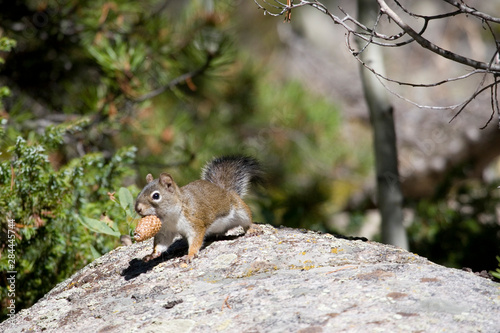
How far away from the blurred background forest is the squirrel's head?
1.36ft

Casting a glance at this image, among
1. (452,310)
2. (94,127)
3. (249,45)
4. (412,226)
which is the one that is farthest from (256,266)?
(249,45)

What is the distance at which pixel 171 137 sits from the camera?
4352mm

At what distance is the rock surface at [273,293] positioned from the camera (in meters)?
1.60

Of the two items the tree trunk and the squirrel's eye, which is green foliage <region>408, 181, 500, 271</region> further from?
the squirrel's eye

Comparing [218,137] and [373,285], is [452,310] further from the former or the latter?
[218,137]

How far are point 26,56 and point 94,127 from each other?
1.02 meters

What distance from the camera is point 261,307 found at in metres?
1.72

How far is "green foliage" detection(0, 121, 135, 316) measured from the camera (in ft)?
8.45

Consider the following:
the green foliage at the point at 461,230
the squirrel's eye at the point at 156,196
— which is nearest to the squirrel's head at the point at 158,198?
the squirrel's eye at the point at 156,196

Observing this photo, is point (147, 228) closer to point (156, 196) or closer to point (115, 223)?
point (156, 196)

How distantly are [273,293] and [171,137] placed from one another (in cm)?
271

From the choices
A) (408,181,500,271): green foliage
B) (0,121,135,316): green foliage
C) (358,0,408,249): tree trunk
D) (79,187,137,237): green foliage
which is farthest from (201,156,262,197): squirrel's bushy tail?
(408,181,500,271): green foliage

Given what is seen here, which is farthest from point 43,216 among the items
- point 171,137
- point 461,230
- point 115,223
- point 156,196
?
point 461,230

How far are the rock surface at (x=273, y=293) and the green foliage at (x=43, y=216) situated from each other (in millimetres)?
340
